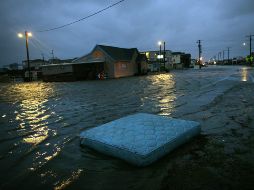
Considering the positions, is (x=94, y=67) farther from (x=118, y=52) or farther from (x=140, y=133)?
(x=140, y=133)

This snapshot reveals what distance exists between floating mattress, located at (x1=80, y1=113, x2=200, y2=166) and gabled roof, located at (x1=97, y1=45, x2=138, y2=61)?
35.0 metres

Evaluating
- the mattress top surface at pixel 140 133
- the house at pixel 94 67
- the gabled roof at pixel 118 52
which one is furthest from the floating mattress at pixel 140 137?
the gabled roof at pixel 118 52

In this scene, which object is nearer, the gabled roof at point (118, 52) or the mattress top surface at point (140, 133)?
the mattress top surface at point (140, 133)

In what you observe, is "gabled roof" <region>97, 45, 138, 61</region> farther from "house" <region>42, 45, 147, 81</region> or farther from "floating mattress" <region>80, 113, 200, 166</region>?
"floating mattress" <region>80, 113, 200, 166</region>

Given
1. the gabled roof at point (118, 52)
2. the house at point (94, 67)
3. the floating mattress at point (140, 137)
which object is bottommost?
the floating mattress at point (140, 137)

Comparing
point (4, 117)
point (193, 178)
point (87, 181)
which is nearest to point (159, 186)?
point (193, 178)

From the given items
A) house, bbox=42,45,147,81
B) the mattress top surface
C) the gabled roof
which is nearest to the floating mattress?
the mattress top surface

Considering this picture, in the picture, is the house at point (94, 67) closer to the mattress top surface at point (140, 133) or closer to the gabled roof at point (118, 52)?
the gabled roof at point (118, 52)

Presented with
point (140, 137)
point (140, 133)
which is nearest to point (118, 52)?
point (140, 133)

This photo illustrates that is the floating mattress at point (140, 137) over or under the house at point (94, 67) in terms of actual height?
under

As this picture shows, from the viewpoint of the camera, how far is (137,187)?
3.66 meters

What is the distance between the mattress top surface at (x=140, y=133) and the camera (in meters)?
4.68

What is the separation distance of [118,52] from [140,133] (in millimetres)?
39894

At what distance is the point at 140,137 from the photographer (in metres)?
5.00
